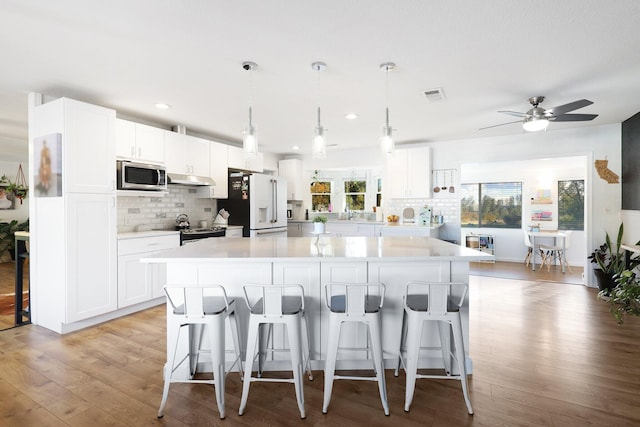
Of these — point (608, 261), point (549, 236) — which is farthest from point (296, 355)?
point (549, 236)

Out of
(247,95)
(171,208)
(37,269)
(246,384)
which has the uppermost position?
(247,95)

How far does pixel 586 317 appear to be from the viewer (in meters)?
3.58

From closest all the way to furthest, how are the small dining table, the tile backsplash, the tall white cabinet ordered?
1. the tall white cabinet
2. the tile backsplash
3. the small dining table

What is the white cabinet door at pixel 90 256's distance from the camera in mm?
3179

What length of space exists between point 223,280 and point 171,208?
282 centimetres

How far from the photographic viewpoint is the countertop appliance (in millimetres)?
5195

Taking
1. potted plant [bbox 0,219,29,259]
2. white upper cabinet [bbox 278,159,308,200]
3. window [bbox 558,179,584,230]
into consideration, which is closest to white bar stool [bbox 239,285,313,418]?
white upper cabinet [bbox 278,159,308,200]

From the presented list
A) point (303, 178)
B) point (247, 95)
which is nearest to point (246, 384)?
point (247, 95)

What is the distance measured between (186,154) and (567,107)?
4377 mm

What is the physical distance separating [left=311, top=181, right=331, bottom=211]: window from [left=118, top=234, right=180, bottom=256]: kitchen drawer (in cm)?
348

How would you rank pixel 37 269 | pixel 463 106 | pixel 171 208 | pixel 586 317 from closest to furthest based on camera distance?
1. pixel 37 269
2. pixel 586 317
3. pixel 463 106
4. pixel 171 208

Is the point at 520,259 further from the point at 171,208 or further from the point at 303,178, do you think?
the point at 171,208

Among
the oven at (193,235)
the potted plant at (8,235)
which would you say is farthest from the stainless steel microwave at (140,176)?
the potted plant at (8,235)

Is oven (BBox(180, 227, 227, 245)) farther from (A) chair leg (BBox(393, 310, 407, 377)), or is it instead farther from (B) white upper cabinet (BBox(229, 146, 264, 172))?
(A) chair leg (BBox(393, 310, 407, 377))
